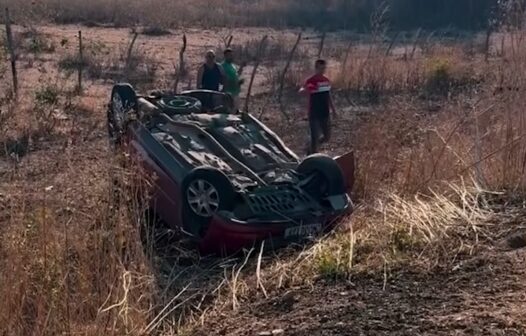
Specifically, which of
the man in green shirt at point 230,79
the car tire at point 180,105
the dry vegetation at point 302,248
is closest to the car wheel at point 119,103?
the car tire at point 180,105

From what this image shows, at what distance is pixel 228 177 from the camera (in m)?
8.15

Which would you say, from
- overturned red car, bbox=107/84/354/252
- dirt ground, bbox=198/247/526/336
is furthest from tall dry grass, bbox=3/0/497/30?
dirt ground, bbox=198/247/526/336

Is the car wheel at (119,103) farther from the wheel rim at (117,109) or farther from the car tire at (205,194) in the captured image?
the car tire at (205,194)

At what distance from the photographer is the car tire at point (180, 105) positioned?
9.65m

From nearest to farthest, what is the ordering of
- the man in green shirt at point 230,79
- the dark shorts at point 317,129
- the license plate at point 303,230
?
the license plate at point 303,230 < the dark shorts at point 317,129 < the man in green shirt at point 230,79

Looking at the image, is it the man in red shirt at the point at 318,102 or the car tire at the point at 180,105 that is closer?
the car tire at the point at 180,105

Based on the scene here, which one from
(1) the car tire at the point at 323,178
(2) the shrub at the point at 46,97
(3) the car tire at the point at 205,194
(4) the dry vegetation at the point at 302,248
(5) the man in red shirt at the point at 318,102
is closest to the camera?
(4) the dry vegetation at the point at 302,248

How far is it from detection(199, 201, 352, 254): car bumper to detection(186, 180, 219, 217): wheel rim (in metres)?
0.19

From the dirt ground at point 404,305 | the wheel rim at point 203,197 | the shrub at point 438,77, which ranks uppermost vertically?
the dirt ground at point 404,305

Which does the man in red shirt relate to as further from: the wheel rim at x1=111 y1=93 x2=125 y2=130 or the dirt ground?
the dirt ground

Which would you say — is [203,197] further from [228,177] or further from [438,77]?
[438,77]

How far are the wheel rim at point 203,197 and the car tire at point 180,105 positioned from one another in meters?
1.83

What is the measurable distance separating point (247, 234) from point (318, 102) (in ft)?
16.9

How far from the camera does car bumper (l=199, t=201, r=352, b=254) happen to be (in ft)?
25.0
